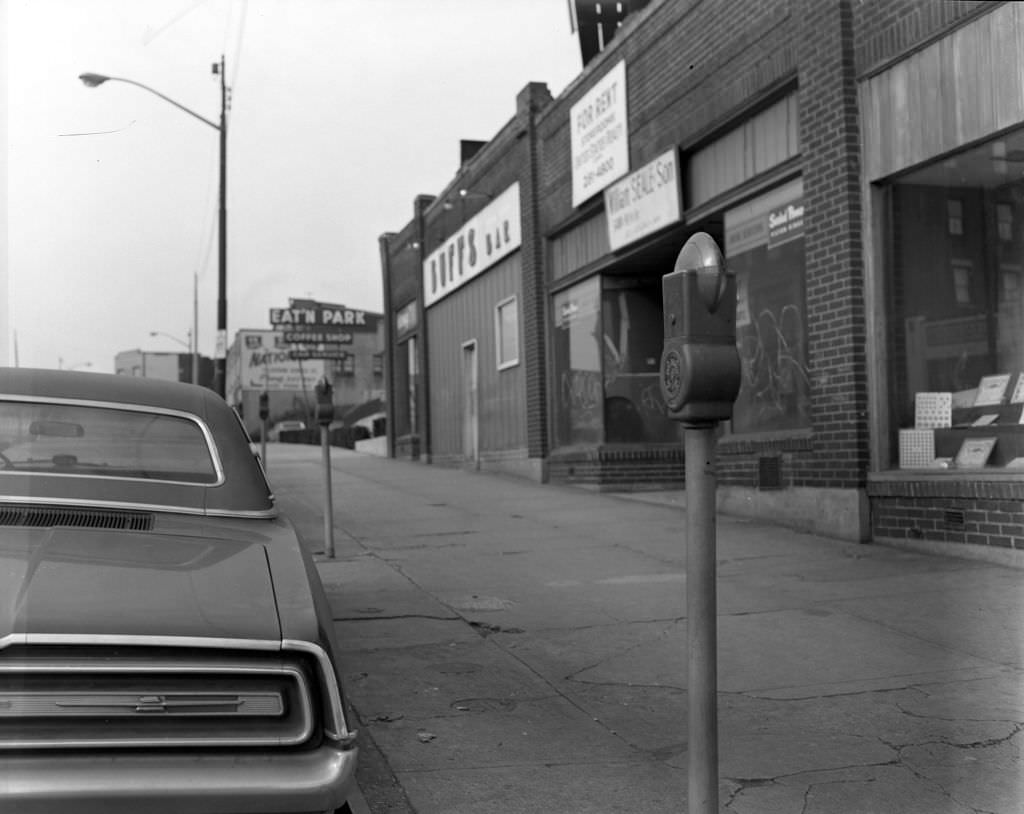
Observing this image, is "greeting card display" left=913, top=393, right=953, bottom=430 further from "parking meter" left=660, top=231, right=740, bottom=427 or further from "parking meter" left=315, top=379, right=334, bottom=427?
"parking meter" left=660, top=231, right=740, bottom=427

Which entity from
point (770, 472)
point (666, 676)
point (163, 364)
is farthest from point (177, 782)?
point (163, 364)

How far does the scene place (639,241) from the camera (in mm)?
12961

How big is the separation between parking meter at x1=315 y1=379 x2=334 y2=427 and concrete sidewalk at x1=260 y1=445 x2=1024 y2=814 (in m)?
1.25

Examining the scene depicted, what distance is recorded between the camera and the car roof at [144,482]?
342 centimetres

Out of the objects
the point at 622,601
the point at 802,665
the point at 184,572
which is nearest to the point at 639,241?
the point at 622,601

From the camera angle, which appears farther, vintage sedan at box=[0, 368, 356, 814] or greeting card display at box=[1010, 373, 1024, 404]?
greeting card display at box=[1010, 373, 1024, 404]

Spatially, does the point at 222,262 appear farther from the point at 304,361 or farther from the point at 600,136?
the point at 304,361

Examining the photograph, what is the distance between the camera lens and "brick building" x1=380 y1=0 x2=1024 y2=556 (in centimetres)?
802

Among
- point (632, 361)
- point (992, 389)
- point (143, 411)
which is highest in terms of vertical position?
point (632, 361)

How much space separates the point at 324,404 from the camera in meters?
9.74

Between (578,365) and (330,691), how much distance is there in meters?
12.8

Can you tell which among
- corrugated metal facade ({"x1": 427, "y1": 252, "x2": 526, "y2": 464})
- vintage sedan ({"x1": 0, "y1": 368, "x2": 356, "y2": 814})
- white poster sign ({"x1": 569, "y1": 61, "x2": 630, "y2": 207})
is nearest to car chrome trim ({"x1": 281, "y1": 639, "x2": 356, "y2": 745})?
vintage sedan ({"x1": 0, "y1": 368, "x2": 356, "y2": 814})

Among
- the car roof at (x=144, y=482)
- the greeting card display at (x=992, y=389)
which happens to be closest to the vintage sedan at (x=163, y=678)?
the car roof at (x=144, y=482)

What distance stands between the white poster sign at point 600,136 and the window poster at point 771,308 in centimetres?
269
